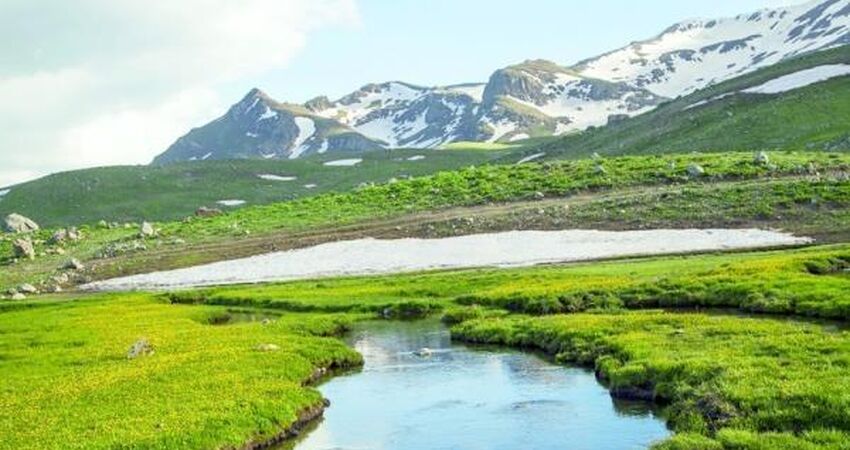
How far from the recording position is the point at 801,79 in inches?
6447

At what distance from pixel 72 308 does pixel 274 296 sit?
16.1 m

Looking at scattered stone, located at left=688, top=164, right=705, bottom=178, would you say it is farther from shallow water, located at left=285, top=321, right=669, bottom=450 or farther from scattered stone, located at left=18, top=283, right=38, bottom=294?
scattered stone, located at left=18, top=283, right=38, bottom=294

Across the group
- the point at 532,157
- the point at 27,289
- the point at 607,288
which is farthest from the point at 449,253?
the point at 532,157

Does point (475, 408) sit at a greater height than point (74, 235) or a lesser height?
lesser

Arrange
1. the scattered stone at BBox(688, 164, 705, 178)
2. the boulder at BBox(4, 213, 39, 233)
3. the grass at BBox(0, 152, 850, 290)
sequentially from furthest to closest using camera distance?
the boulder at BBox(4, 213, 39, 233) → the scattered stone at BBox(688, 164, 705, 178) → the grass at BBox(0, 152, 850, 290)

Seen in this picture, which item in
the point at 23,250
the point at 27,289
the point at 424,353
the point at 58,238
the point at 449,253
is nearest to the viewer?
the point at 424,353

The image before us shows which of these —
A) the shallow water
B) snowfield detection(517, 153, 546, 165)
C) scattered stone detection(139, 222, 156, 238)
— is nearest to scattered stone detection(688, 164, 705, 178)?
the shallow water

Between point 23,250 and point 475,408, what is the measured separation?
9264 centimetres

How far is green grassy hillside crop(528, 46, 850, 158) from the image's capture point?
129250mm

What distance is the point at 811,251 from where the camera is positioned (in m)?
57.3

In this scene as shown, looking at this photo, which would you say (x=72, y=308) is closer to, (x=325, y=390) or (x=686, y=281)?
(x=325, y=390)

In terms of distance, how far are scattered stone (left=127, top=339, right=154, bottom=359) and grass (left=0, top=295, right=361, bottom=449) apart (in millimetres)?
481

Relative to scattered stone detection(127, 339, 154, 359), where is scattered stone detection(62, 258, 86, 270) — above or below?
above

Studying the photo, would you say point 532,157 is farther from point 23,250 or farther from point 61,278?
point 61,278
